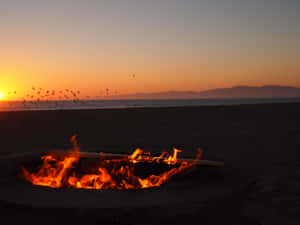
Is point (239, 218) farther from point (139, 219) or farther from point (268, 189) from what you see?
point (268, 189)

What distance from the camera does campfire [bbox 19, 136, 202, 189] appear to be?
12.1 ft

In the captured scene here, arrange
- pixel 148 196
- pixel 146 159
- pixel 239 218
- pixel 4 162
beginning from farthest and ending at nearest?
pixel 4 162 < pixel 146 159 < pixel 239 218 < pixel 148 196

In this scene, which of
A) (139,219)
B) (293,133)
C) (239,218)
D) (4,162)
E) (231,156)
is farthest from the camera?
(293,133)

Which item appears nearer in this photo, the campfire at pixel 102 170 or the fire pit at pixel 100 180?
the fire pit at pixel 100 180

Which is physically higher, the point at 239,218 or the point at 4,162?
the point at 4,162

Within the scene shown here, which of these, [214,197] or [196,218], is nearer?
[196,218]

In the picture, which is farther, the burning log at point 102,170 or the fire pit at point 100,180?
the burning log at point 102,170

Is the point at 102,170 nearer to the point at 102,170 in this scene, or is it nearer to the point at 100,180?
the point at 102,170

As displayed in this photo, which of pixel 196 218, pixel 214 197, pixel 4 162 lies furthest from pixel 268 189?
pixel 4 162

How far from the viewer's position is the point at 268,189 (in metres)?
4.18

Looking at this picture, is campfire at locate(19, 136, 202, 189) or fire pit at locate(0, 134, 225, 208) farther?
campfire at locate(19, 136, 202, 189)

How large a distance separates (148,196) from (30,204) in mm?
1090

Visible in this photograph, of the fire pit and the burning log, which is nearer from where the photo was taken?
the fire pit

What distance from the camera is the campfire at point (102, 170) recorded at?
146 inches
